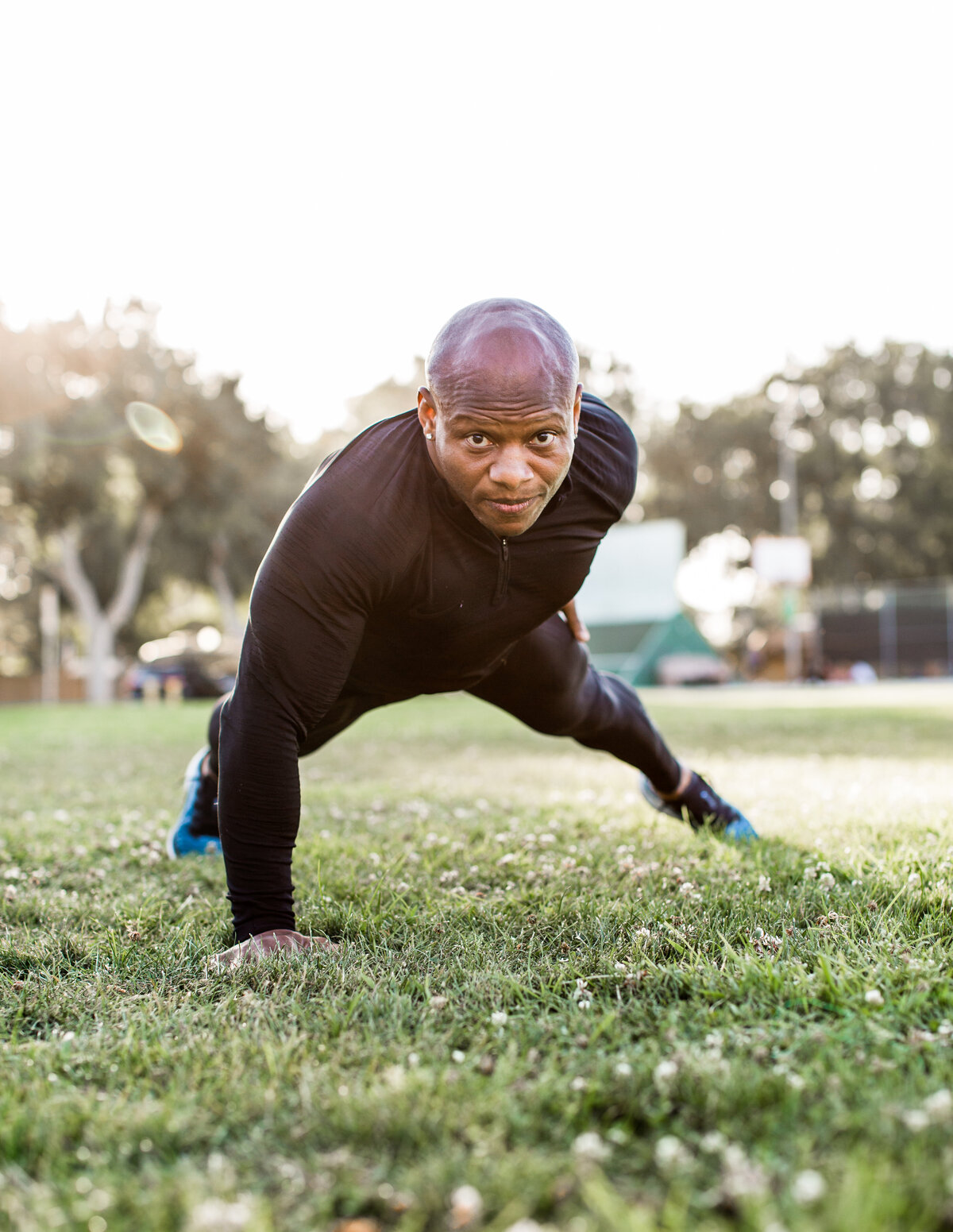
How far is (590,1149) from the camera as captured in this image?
4.72 ft

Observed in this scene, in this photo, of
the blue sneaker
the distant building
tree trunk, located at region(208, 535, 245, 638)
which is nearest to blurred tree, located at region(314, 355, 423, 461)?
tree trunk, located at region(208, 535, 245, 638)

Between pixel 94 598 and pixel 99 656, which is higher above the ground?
pixel 94 598

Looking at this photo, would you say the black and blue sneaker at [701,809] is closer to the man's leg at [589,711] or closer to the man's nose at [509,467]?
the man's leg at [589,711]

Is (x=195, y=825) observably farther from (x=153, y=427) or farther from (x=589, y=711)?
(x=153, y=427)

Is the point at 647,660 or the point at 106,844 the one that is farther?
the point at 647,660

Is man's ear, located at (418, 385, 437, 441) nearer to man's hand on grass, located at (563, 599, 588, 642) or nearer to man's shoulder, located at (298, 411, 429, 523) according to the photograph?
man's shoulder, located at (298, 411, 429, 523)

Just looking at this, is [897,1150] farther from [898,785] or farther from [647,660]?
[647,660]

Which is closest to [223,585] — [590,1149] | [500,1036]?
[500,1036]

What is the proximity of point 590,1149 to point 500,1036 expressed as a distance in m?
0.51

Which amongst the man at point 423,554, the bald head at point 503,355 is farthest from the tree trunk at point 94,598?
the bald head at point 503,355

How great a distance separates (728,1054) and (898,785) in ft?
12.8

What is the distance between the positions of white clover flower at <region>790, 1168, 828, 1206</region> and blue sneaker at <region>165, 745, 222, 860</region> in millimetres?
2866

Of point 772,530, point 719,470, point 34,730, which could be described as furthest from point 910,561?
point 34,730

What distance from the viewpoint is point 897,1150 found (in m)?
1.42
